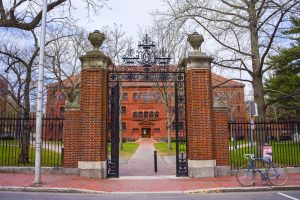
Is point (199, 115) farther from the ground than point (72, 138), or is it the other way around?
point (199, 115)

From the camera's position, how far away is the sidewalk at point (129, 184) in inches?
406

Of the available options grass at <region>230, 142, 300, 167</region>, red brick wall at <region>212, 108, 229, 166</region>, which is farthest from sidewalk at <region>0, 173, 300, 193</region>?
grass at <region>230, 142, 300, 167</region>

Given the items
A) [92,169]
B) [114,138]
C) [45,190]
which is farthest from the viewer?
[114,138]

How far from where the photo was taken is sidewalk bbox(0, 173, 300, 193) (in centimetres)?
1030

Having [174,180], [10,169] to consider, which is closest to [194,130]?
[174,180]

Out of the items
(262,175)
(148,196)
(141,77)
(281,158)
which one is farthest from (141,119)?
(148,196)

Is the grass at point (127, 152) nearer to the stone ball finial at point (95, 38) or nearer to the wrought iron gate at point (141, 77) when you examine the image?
the wrought iron gate at point (141, 77)

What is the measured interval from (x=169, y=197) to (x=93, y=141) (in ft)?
14.5

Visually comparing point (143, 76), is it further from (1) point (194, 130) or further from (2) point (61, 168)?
(2) point (61, 168)

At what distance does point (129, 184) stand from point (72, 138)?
127 inches

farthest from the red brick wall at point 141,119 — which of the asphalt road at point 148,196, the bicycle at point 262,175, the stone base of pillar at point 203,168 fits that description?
the asphalt road at point 148,196

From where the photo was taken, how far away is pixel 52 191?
33.3ft

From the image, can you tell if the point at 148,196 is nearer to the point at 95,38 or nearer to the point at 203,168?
the point at 203,168

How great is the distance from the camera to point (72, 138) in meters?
12.9
